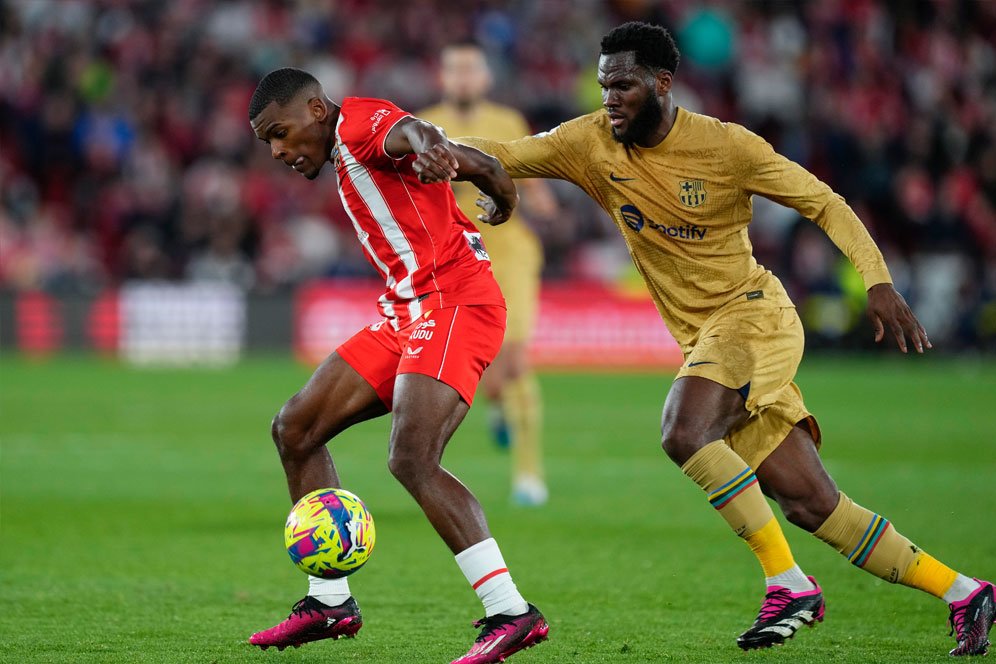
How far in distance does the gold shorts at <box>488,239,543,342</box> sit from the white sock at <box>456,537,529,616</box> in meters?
4.50

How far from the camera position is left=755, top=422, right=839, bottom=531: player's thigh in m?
5.52

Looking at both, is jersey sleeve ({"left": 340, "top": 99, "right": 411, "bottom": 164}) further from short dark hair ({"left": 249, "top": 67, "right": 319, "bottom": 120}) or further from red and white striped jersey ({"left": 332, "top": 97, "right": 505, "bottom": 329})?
short dark hair ({"left": 249, "top": 67, "right": 319, "bottom": 120})

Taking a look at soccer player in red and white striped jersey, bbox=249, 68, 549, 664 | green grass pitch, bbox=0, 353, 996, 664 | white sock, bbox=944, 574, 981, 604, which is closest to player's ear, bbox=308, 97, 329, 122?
soccer player in red and white striped jersey, bbox=249, 68, 549, 664

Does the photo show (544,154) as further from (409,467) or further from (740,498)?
(740,498)

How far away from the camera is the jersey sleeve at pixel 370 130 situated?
17.0ft

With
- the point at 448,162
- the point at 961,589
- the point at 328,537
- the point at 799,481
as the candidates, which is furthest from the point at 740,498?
the point at 448,162

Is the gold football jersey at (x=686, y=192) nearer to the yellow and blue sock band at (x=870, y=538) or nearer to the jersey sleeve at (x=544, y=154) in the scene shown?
the jersey sleeve at (x=544, y=154)

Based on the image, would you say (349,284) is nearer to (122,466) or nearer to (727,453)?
(122,466)

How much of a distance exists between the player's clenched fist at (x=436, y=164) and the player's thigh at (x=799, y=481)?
1.75m

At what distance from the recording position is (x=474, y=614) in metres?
6.11

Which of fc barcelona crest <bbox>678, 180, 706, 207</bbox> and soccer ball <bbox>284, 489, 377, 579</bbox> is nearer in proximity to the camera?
soccer ball <bbox>284, 489, 377, 579</bbox>

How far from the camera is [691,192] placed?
561 centimetres

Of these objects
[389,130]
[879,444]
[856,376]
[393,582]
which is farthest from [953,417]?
[389,130]

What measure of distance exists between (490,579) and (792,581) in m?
1.19
